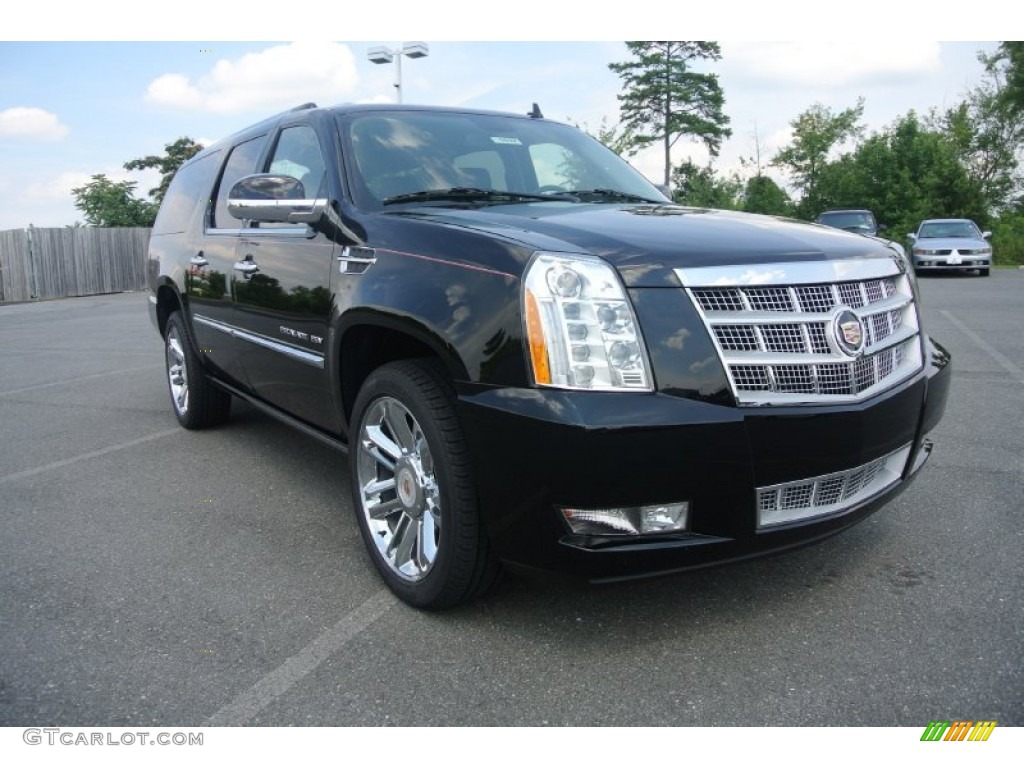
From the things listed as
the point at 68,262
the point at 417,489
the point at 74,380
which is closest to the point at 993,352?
the point at 417,489

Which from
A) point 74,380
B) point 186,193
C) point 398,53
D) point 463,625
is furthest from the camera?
point 398,53

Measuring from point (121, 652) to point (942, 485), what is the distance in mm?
3634

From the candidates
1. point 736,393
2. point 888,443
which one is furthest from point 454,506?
point 888,443

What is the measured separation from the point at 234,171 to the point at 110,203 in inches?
1845

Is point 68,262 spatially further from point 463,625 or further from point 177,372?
point 463,625

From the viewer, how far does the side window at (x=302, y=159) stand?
12.3 ft

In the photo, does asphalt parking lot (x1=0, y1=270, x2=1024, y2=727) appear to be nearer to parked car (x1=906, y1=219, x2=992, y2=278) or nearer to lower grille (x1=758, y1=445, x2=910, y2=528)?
lower grille (x1=758, y1=445, x2=910, y2=528)

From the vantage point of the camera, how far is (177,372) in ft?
19.2

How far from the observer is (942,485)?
4012mm

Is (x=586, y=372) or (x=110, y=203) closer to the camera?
(x=586, y=372)

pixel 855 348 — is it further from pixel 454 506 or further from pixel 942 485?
pixel 942 485

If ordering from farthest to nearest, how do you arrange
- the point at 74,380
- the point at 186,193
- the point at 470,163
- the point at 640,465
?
1. the point at 74,380
2. the point at 186,193
3. the point at 470,163
4. the point at 640,465

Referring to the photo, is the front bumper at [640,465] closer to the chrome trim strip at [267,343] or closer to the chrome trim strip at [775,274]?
the chrome trim strip at [775,274]

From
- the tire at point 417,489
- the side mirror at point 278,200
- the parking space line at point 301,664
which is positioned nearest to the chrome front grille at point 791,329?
the tire at point 417,489
